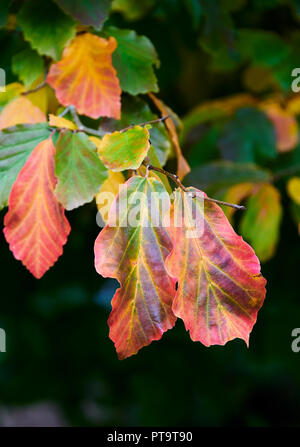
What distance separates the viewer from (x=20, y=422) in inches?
118

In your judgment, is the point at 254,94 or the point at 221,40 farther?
the point at 254,94

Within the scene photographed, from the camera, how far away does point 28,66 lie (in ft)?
2.26

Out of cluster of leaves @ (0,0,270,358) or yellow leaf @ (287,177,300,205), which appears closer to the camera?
cluster of leaves @ (0,0,270,358)

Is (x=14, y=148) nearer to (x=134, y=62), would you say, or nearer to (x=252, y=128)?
(x=134, y=62)

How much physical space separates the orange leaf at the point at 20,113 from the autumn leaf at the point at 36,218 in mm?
102

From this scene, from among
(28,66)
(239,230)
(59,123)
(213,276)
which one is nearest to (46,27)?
(28,66)

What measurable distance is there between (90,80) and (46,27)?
106 mm

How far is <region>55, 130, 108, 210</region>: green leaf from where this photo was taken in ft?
1.80

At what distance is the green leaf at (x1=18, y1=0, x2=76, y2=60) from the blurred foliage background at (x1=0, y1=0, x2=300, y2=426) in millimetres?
44

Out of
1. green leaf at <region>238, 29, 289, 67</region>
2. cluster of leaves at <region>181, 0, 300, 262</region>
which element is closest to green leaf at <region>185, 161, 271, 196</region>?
cluster of leaves at <region>181, 0, 300, 262</region>

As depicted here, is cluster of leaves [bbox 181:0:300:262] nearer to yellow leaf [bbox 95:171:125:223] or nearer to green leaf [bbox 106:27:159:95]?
green leaf [bbox 106:27:159:95]
